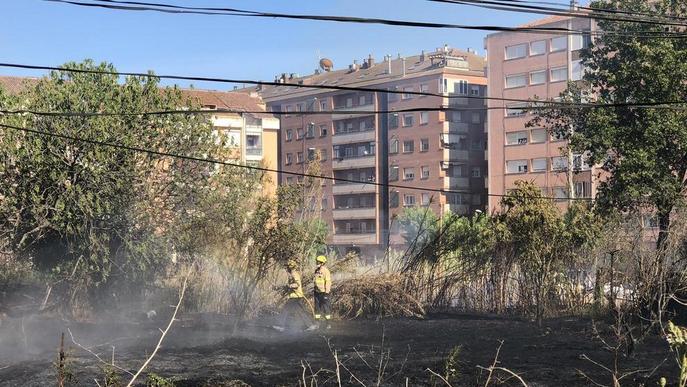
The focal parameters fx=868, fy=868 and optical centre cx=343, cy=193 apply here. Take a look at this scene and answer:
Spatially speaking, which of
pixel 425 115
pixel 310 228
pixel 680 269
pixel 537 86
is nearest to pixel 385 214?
pixel 425 115

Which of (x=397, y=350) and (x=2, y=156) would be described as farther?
(x=2, y=156)

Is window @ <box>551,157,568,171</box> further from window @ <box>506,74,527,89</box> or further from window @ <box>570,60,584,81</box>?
window @ <box>506,74,527,89</box>

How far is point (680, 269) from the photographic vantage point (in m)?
20.6

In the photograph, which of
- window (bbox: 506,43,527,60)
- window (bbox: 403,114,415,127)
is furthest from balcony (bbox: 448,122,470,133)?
window (bbox: 506,43,527,60)

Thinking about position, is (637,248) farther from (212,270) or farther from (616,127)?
(212,270)

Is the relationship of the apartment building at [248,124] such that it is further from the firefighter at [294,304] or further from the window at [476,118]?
the firefighter at [294,304]

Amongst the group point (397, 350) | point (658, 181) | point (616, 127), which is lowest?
point (397, 350)

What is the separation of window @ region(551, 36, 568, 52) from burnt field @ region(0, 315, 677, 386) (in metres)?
52.9

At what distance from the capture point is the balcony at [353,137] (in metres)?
86.5

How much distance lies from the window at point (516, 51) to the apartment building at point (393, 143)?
6837 millimetres

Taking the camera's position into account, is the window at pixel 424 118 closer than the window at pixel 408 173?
Yes

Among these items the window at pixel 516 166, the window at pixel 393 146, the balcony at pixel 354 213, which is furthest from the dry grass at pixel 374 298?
the balcony at pixel 354 213

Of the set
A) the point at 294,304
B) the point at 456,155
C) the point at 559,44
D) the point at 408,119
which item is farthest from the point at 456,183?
the point at 294,304

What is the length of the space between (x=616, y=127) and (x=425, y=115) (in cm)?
5764
